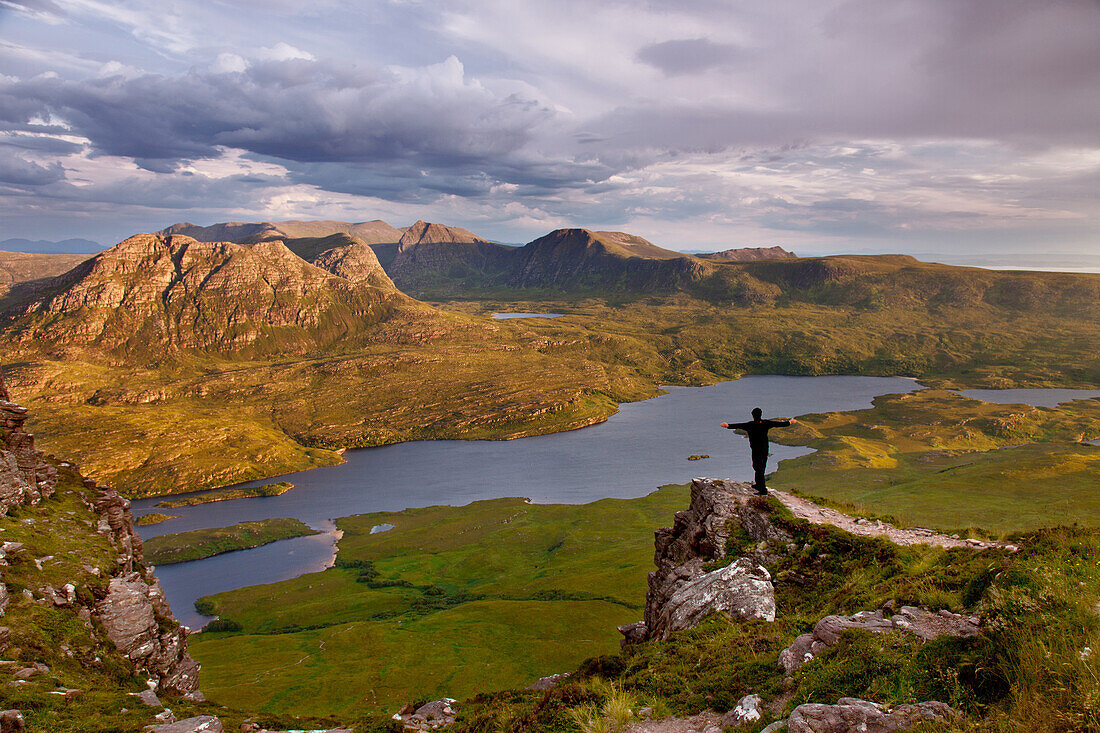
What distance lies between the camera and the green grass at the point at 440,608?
7256 centimetres

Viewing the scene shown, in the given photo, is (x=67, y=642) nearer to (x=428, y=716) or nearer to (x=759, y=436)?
(x=428, y=716)

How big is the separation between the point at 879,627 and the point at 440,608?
382 ft

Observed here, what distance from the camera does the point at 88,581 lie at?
Answer: 26.4 metres

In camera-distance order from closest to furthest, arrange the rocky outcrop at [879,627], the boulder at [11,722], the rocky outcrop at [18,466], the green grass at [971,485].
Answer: the rocky outcrop at [879,627] < the boulder at [11,722] < the rocky outcrop at [18,466] < the green grass at [971,485]

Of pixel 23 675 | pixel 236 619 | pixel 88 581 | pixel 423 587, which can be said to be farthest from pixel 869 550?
pixel 236 619

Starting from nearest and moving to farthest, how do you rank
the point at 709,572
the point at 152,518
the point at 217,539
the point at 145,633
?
the point at 709,572, the point at 145,633, the point at 217,539, the point at 152,518

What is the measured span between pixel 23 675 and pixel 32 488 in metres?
18.9

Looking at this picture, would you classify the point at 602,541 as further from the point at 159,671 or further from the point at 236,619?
the point at 159,671

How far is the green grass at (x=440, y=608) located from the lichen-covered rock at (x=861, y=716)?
6645 centimetres

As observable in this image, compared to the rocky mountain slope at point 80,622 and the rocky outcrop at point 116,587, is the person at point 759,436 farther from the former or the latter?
the rocky outcrop at point 116,587

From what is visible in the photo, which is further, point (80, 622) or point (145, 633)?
point (145, 633)

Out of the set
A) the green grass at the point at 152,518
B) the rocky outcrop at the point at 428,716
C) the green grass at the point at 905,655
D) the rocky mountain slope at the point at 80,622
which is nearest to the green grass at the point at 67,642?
the rocky mountain slope at the point at 80,622

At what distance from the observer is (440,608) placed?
114m

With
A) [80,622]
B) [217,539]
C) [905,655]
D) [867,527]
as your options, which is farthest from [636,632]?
[217,539]
